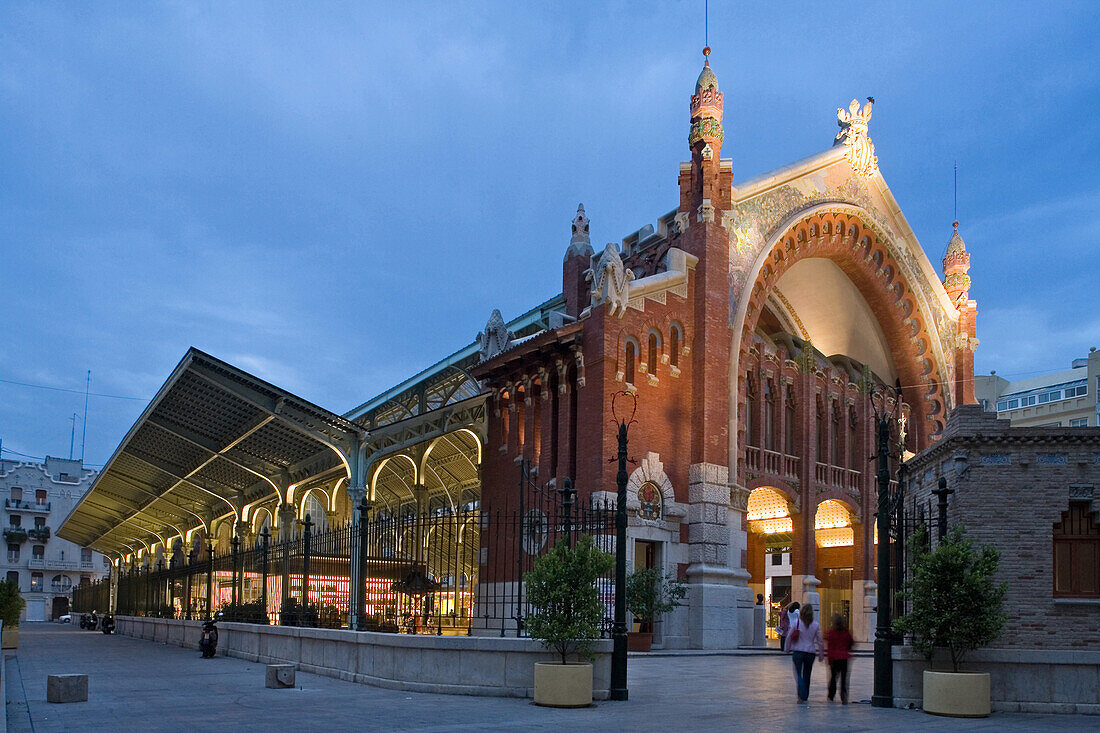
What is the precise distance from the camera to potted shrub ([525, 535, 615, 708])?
16.5 m

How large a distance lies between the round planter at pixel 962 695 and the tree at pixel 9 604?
29425 mm

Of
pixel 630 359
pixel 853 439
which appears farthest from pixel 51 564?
pixel 630 359

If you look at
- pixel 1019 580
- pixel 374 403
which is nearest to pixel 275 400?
pixel 374 403

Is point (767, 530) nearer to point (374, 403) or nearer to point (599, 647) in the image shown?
point (374, 403)

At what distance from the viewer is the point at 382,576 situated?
21.8 metres

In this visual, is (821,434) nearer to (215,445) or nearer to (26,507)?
(215,445)

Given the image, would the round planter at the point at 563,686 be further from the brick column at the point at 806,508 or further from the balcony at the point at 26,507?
the balcony at the point at 26,507

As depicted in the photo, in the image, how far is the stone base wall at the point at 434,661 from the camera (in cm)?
1772

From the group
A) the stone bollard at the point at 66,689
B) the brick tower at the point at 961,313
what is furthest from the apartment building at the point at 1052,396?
the stone bollard at the point at 66,689

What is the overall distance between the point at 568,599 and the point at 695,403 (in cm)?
2061

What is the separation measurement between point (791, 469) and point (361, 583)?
23.8 metres

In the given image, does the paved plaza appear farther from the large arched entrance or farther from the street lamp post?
the large arched entrance

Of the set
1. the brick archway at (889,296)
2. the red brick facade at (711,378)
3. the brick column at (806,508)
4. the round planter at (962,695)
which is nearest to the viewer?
the round planter at (962,695)

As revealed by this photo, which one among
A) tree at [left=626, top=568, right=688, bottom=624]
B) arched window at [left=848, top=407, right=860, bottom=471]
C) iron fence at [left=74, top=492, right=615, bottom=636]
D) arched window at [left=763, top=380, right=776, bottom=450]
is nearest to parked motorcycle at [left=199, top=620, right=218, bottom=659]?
iron fence at [left=74, top=492, right=615, bottom=636]
